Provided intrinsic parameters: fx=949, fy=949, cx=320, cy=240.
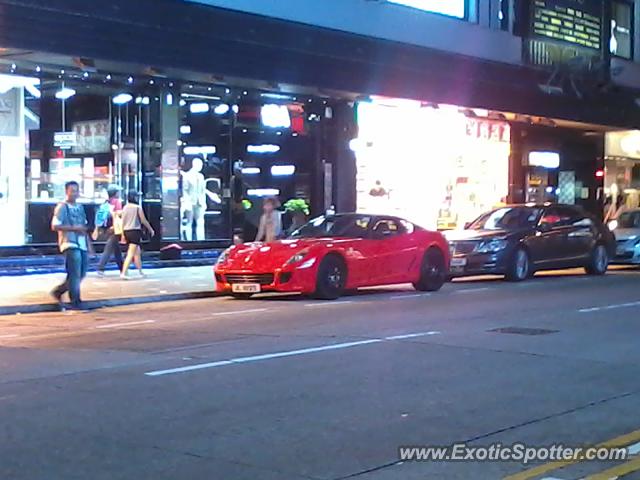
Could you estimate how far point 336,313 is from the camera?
13570 millimetres

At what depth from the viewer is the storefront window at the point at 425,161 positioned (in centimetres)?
2642

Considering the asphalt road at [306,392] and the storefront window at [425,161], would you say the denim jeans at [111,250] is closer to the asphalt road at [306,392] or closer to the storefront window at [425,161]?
Result: the asphalt road at [306,392]

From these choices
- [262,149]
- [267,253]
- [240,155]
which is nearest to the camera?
[267,253]

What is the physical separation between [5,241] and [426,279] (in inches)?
344

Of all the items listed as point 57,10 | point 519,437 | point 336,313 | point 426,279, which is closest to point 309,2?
point 57,10

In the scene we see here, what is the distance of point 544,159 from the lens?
109 ft

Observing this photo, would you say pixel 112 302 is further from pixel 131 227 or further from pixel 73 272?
pixel 131 227

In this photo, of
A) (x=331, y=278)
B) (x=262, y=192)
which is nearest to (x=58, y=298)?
(x=331, y=278)

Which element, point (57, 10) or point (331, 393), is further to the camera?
point (57, 10)

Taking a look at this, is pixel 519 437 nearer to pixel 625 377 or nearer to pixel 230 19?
pixel 625 377

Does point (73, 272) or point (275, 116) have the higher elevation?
point (275, 116)

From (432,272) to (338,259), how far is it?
2.60 m

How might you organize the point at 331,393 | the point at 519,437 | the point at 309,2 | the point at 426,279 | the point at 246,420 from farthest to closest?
1. the point at 309,2
2. the point at 426,279
3. the point at 331,393
4. the point at 246,420
5. the point at 519,437

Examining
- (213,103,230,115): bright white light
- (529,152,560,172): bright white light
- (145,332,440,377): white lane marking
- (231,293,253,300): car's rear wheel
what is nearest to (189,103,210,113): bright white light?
(213,103,230,115): bright white light
